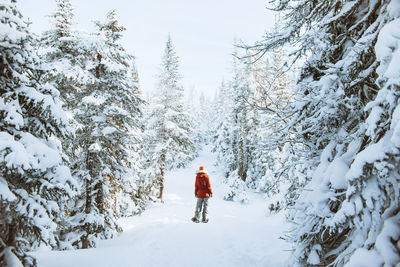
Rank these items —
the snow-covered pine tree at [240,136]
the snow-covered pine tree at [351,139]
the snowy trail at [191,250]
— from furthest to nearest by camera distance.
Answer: the snow-covered pine tree at [240,136]
the snowy trail at [191,250]
the snow-covered pine tree at [351,139]

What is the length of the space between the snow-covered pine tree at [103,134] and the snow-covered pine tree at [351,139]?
24.2ft

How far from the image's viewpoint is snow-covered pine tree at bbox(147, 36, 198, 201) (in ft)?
63.5

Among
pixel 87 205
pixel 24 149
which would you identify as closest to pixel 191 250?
pixel 24 149

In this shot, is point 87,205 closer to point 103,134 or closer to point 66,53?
point 103,134

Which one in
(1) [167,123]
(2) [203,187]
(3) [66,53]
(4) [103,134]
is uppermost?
(3) [66,53]

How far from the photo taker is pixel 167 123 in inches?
746

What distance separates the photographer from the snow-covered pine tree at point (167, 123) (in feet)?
63.5

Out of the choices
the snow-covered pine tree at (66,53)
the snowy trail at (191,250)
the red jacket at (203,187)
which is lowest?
the snowy trail at (191,250)

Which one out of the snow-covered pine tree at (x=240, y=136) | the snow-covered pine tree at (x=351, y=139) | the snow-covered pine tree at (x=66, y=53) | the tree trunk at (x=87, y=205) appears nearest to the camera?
the snow-covered pine tree at (x=351, y=139)

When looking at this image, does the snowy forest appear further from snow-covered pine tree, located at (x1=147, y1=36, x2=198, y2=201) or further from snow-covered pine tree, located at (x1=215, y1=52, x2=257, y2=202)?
snow-covered pine tree, located at (x1=215, y1=52, x2=257, y2=202)

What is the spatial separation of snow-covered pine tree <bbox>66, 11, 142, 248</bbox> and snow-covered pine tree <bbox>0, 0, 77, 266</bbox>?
4813mm

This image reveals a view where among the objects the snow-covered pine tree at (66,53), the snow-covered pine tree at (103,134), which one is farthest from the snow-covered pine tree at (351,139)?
the snow-covered pine tree at (66,53)

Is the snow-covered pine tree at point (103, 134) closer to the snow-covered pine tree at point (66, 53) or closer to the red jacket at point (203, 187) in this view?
the snow-covered pine tree at point (66, 53)

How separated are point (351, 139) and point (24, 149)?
Result: 502 centimetres
